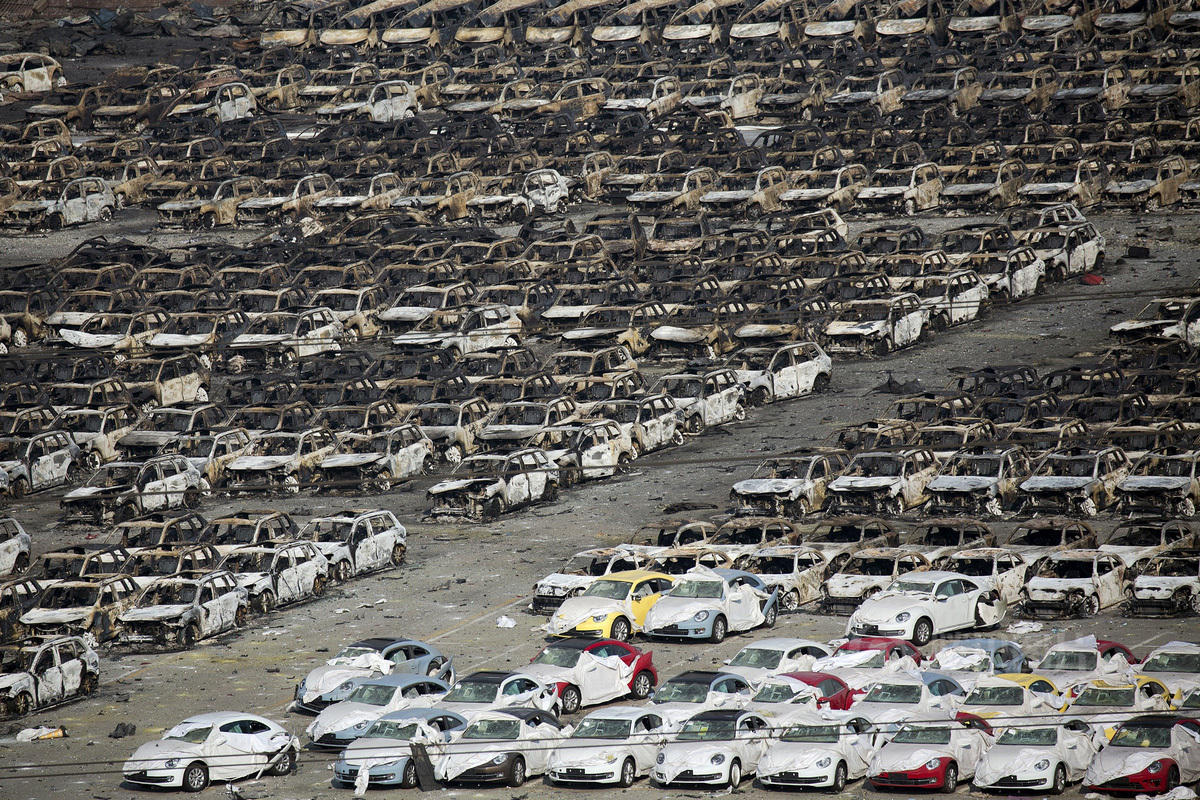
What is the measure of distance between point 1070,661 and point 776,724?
4.32m

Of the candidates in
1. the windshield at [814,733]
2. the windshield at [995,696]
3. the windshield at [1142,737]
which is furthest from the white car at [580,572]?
the windshield at [1142,737]

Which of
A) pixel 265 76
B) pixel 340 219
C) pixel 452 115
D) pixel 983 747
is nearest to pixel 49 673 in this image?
pixel 983 747

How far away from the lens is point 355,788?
24.6 m

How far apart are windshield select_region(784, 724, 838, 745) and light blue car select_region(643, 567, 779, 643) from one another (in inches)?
238

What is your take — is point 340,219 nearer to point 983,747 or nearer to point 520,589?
point 520,589

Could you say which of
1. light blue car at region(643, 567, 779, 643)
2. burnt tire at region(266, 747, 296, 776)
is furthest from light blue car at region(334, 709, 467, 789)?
light blue car at region(643, 567, 779, 643)

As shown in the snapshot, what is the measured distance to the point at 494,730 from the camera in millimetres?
25219

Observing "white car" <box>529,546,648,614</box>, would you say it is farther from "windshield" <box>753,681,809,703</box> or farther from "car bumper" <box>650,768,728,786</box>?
"car bumper" <box>650,768,728,786</box>

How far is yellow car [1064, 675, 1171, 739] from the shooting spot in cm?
2442

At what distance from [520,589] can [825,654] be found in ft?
24.4

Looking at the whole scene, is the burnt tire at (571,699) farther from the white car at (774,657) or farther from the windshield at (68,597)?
the windshield at (68,597)

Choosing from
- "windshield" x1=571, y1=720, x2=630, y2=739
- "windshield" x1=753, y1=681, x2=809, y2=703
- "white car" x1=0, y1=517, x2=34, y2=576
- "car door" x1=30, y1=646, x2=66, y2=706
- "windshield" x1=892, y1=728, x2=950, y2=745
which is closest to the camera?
"windshield" x1=892, y1=728, x2=950, y2=745

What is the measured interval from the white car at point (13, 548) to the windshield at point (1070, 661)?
19.0 m

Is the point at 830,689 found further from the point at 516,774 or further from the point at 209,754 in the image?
the point at 209,754
